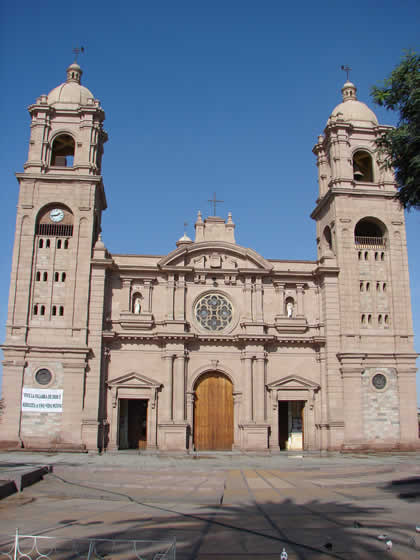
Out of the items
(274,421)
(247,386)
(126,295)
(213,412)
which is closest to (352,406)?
(274,421)

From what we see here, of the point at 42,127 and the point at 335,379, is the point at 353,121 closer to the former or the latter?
the point at 335,379

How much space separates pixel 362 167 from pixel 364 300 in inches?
474

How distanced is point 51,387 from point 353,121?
29464 mm

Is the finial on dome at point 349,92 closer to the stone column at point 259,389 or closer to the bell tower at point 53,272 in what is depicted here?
the bell tower at point 53,272

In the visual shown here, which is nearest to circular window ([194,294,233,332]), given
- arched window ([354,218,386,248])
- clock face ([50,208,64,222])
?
arched window ([354,218,386,248])

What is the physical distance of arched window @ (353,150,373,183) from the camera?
134ft

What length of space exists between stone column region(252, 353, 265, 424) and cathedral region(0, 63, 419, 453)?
0.31ft

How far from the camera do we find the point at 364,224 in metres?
39.8

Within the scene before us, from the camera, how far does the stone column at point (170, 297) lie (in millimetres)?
36188

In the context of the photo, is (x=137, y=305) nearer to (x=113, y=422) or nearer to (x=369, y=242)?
(x=113, y=422)

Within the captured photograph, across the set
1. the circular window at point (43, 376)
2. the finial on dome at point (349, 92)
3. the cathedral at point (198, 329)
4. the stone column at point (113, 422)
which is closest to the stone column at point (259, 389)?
the cathedral at point (198, 329)

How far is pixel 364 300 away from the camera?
3694 centimetres

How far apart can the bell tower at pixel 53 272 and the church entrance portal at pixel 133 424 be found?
3.81 metres

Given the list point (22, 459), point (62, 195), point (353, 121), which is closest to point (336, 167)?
point (353, 121)
